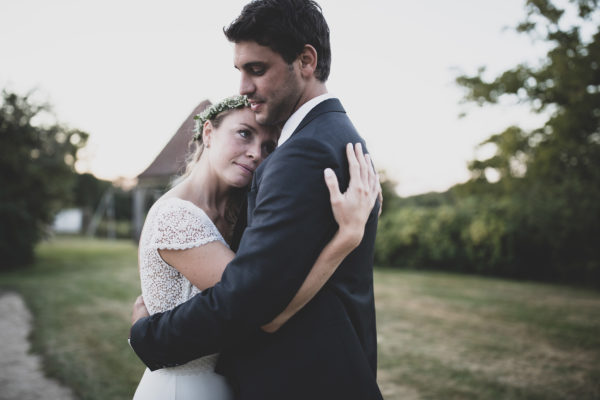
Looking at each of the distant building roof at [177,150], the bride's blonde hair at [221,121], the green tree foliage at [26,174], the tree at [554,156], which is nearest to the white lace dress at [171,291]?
the bride's blonde hair at [221,121]

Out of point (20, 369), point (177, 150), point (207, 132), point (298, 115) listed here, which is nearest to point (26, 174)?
point (20, 369)

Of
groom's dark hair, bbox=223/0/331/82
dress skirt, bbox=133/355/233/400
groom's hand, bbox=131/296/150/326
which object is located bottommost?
dress skirt, bbox=133/355/233/400

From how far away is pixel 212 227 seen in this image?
82.6 inches

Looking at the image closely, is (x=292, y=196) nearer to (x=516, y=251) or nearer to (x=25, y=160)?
(x=516, y=251)

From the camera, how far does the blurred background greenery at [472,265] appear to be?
6383mm

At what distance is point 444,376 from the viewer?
6078 mm

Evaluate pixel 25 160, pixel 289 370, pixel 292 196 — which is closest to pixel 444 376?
pixel 289 370

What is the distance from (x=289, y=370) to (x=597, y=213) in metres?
14.9

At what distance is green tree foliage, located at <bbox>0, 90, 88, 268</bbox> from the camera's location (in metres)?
16.1

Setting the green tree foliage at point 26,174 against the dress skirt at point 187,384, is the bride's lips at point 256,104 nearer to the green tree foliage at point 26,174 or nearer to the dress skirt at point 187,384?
the dress skirt at point 187,384

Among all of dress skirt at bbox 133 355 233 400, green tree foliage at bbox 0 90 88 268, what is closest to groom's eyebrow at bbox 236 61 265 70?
dress skirt at bbox 133 355 233 400

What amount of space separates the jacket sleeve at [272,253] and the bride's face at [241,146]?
2.03 ft

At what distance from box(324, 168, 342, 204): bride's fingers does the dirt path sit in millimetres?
5247

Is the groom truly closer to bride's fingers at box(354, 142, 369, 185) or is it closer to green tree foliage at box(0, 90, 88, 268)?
bride's fingers at box(354, 142, 369, 185)
